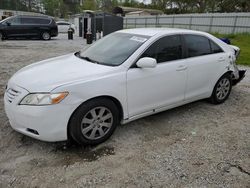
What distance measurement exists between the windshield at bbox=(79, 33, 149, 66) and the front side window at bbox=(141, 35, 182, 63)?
0.19 metres

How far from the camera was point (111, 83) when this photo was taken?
3.02 m

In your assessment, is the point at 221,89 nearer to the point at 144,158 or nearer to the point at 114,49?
the point at 114,49

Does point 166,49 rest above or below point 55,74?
above

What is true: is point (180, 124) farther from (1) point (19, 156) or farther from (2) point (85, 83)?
(1) point (19, 156)

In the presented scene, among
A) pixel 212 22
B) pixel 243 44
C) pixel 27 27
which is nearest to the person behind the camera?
pixel 243 44


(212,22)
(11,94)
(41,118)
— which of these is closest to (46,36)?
(212,22)

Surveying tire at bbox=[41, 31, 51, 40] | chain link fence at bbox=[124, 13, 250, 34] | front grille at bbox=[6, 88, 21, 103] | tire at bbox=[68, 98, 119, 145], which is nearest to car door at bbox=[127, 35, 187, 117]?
tire at bbox=[68, 98, 119, 145]

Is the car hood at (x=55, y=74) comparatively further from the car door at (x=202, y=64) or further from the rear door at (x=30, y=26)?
the rear door at (x=30, y=26)

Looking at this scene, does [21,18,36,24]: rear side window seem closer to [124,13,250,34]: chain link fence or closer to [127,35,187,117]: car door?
[124,13,250,34]: chain link fence

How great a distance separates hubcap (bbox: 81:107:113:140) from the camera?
2961 millimetres

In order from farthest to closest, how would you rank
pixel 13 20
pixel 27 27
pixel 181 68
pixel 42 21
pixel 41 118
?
pixel 42 21 < pixel 27 27 < pixel 13 20 < pixel 181 68 < pixel 41 118

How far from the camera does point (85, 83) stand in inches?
111

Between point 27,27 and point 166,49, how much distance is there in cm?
1634

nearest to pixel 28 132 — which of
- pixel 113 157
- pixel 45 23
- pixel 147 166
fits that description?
pixel 113 157
